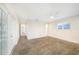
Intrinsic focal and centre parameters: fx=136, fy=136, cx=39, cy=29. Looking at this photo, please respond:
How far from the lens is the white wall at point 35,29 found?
6.74 ft

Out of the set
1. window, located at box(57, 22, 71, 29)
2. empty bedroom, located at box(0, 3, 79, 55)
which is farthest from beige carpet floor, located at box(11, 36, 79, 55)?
window, located at box(57, 22, 71, 29)

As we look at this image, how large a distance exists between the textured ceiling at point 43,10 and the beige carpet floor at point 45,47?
0.31 meters

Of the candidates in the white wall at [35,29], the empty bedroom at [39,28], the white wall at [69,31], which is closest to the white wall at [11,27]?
the empty bedroom at [39,28]

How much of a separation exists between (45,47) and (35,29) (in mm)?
310

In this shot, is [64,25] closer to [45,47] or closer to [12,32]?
[45,47]

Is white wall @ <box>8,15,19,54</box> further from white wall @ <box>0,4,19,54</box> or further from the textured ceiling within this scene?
the textured ceiling

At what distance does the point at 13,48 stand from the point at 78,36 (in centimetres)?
98

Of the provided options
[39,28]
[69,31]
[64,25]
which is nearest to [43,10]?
[39,28]

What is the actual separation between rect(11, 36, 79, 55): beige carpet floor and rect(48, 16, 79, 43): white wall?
0.07m

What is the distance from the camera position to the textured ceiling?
6.64 ft

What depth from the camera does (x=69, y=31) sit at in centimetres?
204

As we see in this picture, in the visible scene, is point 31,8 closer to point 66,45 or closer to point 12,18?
point 12,18

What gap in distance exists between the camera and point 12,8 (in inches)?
79.6

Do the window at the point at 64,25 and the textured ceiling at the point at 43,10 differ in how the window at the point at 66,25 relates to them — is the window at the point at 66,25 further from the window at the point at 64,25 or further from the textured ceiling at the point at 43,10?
the textured ceiling at the point at 43,10
